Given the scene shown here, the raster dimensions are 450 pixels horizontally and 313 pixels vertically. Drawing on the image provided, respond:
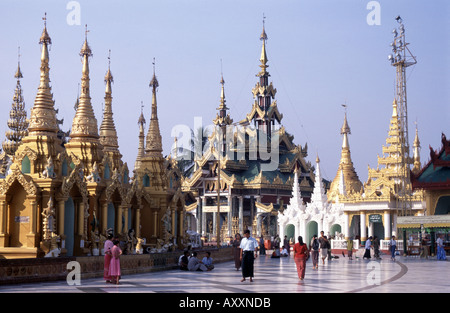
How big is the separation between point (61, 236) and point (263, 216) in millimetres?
40158

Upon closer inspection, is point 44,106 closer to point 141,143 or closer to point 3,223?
point 3,223

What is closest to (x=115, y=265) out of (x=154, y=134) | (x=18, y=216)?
(x=18, y=216)

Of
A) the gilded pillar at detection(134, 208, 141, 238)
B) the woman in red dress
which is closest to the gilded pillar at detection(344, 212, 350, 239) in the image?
the gilded pillar at detection(134, 208, 141, 238)

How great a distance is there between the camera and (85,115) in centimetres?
3108

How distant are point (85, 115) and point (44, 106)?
176 inches

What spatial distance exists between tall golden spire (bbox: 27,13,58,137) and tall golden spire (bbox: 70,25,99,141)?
383 cm

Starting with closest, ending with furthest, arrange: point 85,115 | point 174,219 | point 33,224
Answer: point 33,224 → point 85,115 → point 174,219

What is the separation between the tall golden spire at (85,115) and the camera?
3078cm

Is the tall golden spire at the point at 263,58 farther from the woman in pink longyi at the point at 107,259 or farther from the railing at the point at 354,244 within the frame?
the woman in pink longyi at the point at 107,259

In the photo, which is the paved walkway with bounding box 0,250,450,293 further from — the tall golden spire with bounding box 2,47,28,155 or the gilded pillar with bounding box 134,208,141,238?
the tall golden spire with bounding box 2,47,28,155

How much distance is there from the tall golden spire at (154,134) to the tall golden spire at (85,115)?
713 cm
